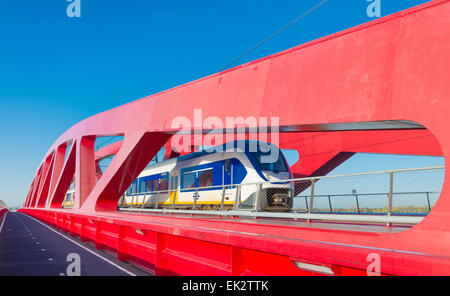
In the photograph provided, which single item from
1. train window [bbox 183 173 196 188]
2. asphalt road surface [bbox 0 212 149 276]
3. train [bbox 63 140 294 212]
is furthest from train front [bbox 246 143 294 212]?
asphalt road surface [bbox 0 212 149 276]

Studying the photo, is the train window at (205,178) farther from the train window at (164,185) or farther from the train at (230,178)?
the train window at (164,185)

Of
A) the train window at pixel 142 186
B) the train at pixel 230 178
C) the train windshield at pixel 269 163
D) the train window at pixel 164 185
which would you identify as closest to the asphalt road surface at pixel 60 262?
the train at pixel 230 178

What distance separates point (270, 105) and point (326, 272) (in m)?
4.35

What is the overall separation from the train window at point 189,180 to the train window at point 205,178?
66 centimetres

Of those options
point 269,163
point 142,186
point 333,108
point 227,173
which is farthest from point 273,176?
point 142,186

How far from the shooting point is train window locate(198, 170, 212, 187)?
55.3 ft

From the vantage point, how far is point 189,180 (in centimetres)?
1872

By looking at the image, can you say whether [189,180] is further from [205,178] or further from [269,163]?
[269,163]

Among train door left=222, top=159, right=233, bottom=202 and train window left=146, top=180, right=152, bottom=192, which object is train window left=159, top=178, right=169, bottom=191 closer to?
train window left=146, top=180, right=152, bottom=192

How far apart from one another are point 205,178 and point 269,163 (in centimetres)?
300
